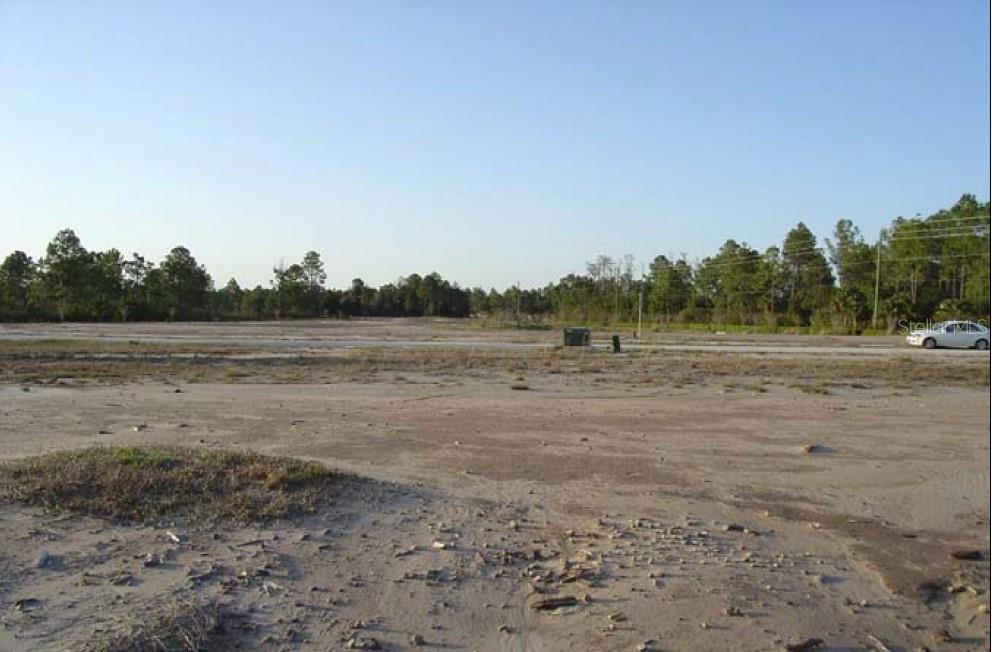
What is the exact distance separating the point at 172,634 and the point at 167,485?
279cm

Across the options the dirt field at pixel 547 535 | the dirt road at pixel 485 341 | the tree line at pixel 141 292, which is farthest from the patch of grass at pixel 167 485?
the tree line at pixel 141 292

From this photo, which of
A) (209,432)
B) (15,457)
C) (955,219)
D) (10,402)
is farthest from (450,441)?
(955,219)

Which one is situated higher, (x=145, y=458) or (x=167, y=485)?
(x=145, y=458)

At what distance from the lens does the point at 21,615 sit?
188 inches

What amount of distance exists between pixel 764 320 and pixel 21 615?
248 ft

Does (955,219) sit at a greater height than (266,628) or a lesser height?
greater

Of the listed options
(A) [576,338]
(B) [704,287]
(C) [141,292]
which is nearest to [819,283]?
(B) [704,287]

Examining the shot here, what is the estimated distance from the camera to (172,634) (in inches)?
176

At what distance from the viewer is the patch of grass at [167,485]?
658 cm

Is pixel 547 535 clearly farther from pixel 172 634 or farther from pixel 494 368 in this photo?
pixel 494 368

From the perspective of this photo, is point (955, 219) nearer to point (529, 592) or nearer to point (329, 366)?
point (329, 366)

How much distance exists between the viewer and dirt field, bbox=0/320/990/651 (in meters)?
4.91

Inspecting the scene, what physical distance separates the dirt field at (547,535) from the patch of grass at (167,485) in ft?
0.71

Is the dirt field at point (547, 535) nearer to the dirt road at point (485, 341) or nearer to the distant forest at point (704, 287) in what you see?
the dirt road at point (485, 341)
